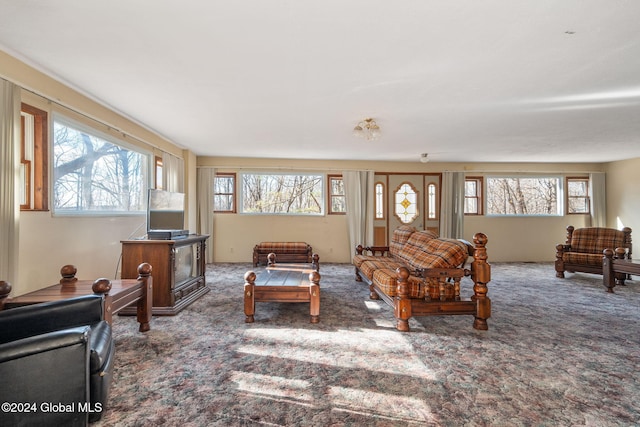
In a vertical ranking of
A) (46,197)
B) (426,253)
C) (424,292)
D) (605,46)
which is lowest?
(424,292)

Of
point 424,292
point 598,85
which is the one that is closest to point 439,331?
point 424,292

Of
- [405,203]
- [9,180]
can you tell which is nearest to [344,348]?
[9,180]

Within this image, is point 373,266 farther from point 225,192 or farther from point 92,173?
point 225,192

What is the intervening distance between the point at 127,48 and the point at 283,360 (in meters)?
2.71

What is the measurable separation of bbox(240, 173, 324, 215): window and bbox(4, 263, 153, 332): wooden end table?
162 inches

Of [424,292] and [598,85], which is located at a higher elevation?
[598,85]

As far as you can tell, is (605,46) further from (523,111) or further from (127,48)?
(127,48)

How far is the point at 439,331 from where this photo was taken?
2867 millimetres

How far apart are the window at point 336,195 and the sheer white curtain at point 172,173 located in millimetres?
3216

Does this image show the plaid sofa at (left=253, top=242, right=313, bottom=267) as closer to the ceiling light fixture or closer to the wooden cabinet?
the wooden cabinet

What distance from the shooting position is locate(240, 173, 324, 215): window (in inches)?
272

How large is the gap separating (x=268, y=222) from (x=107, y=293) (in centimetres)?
472

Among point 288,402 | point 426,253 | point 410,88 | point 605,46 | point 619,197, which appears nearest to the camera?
point 288,402

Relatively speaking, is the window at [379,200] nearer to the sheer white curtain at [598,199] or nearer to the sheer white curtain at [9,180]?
the sheer white curtain at [598,199]
